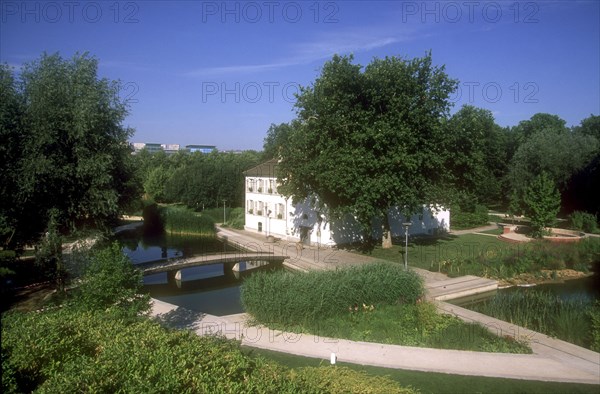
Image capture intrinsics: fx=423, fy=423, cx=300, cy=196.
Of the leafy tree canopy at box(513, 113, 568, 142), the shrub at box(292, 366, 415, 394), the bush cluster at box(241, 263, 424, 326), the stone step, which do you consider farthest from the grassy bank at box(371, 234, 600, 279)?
the leafy tree canopy at box(513, 113, 568, 142)

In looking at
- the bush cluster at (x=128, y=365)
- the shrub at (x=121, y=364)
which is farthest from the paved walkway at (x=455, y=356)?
the shrub at (x=121, y=364)

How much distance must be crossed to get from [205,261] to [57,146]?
10.9 meters

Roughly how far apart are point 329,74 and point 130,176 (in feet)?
41.0

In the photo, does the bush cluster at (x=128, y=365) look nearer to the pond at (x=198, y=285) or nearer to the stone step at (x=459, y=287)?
the pond at (x=198, y=285)

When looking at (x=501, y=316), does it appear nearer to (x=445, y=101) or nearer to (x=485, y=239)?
(x=445, y=101)

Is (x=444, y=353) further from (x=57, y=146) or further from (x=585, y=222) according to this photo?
(x=585, y=222)

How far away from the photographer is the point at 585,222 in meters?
36.8

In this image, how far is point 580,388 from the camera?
33.5 feet

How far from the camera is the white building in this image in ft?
104

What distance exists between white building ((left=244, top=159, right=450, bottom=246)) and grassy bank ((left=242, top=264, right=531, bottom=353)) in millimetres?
12940

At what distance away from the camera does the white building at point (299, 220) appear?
104ft

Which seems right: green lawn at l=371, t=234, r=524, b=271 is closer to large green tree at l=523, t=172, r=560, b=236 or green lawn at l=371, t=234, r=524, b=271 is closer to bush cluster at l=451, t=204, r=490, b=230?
large green tree at l=523, t=172, r=560, b=236

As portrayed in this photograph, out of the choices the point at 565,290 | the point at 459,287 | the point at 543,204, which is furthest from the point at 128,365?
the point at 543,204

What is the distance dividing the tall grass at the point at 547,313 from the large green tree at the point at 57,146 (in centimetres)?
1716
